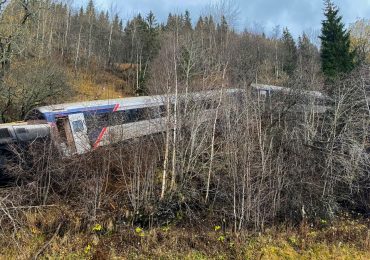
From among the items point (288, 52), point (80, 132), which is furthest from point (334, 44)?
point (80, 132)

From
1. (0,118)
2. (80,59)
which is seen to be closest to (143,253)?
(0,118)

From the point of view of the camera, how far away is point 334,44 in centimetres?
3341

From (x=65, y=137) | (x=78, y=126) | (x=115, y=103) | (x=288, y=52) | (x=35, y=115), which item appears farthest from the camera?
(x=288, y=52)

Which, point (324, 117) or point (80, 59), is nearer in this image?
point (324, 117)

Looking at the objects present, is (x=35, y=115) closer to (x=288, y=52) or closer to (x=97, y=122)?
(x=97, y=122)

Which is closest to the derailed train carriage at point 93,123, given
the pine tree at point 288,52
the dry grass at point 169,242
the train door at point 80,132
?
the train door at point 80,132

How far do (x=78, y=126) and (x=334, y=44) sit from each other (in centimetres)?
2469

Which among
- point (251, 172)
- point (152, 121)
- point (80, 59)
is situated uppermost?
point (80, 59)

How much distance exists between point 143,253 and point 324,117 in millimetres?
10745

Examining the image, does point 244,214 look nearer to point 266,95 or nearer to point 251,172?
point 251,172

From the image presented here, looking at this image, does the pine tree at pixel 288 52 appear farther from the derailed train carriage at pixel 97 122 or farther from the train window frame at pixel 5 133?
the train window frame at pixel 5 133

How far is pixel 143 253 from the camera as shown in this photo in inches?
431

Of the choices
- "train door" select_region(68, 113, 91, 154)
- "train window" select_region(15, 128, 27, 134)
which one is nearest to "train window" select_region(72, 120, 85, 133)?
"train door" select_region(68, 113, 91, 154)

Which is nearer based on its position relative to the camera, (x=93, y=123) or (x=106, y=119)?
(x=93, y=123)
